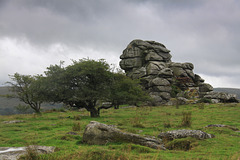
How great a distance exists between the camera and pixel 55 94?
26.8 m

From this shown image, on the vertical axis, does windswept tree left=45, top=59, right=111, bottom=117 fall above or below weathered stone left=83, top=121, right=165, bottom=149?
above

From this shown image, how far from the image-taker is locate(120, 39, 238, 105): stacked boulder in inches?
2394

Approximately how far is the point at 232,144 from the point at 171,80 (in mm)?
57121

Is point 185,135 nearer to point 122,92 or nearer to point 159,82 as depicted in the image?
point 122,92

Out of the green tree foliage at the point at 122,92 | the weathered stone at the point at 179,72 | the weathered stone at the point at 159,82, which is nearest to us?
the green tree foliage at the point at 122,92

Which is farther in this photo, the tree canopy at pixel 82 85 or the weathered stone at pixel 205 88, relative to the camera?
the weathered stone at pixel 205 88

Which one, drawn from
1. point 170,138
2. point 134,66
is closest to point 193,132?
point 170,138

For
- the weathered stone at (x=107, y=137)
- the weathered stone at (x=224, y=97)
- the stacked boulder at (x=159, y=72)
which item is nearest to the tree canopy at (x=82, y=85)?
the weathered stone at (x=107, y=137)

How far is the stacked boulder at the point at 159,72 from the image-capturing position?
200ft

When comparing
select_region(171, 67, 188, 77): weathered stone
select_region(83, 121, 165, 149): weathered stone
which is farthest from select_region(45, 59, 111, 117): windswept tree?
select_region(171, 67, 188, 77): weathered stone

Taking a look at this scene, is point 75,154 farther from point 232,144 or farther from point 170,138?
point 232,144

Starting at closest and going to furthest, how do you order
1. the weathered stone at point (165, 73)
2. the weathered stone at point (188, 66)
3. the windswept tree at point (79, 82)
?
the windswept tree at point (79, 82) → the weathered stone at point (165, 73) → the weathered stone at point (188, 66)

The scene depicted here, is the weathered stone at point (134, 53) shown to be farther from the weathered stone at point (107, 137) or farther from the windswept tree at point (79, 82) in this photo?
the weathered stone at point (107, 137)

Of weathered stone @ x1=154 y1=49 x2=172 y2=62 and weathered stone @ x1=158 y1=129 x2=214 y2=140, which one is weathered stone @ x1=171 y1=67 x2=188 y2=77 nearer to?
weathered stone @ x1=154 y1=49 x2=172 y2=62
